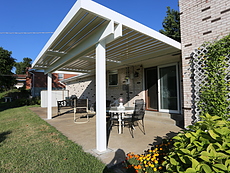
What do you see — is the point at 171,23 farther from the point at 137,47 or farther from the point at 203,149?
the point at 203,149

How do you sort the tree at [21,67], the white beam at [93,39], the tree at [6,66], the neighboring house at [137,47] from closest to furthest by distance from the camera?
the white beam at [93,39], the neighboring house at [137,47], the tree at [6,66], the tree at [21,67]

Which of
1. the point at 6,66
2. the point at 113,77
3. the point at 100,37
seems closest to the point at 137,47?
the point at 100,37

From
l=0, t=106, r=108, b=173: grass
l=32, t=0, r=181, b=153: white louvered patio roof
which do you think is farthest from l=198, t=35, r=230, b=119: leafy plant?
l=0, t=106, r=108, b=173: grass

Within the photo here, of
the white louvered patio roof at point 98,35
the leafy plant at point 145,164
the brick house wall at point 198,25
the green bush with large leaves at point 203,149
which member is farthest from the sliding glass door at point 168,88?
the green bush with large leaves at point 203,149

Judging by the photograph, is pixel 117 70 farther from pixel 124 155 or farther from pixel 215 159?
pixel 215 159

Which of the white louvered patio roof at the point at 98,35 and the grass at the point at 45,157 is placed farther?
the white louvered patio roof at the point at 98,35

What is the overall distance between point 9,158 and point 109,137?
6.76 ft

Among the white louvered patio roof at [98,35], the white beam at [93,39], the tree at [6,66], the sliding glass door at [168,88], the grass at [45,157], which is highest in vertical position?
the tree at [6,66]

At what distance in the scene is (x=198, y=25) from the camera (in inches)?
154

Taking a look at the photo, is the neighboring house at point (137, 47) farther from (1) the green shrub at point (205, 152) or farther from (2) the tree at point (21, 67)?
(2) the tree at point (21, 67)

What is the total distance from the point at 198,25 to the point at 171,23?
16.0 metres

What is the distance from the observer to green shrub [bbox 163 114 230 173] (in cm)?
118

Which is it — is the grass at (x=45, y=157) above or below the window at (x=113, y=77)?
below

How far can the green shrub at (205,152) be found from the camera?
3.87 feet
